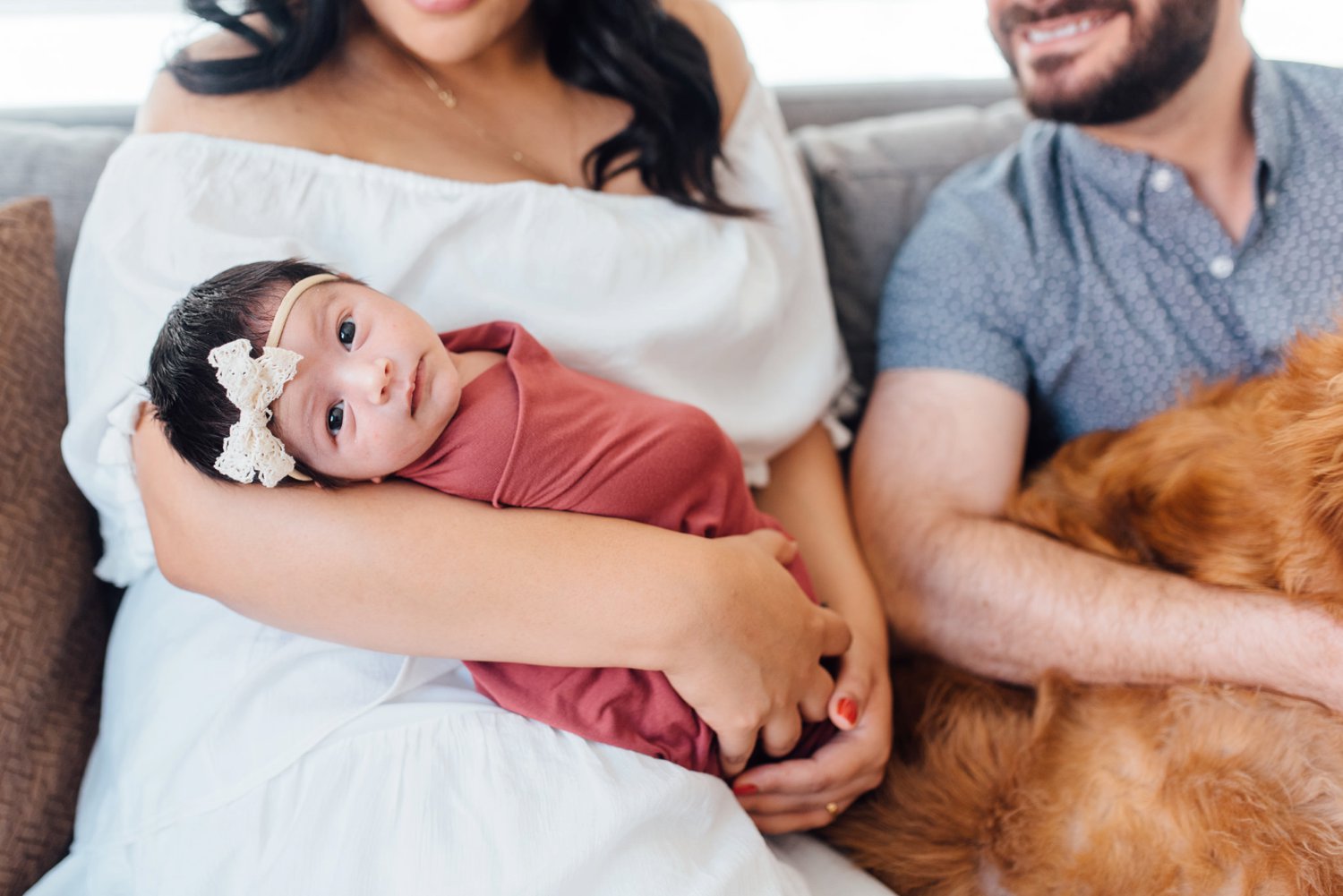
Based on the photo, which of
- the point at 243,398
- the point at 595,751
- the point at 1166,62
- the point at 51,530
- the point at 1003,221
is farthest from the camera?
the point at 1003,221

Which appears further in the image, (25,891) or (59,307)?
(59,307)

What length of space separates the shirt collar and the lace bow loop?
119 cm

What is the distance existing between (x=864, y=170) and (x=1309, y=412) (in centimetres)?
88

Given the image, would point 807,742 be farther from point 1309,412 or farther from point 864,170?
point 864,170

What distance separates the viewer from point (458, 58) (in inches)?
46.8

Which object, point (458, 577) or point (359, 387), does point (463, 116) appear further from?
point (458, 577)

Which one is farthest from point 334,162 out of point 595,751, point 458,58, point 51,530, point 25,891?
point 25,891

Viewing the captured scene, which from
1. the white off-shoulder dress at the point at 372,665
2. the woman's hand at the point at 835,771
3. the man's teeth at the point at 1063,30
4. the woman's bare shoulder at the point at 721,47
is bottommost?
the woman's hand at the point at 835,771

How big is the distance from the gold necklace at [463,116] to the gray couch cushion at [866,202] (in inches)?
22.2

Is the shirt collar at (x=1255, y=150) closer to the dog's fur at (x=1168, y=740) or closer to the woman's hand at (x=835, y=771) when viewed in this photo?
the dog's fur at (x=1168, y=740)

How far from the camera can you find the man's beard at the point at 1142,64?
139 centimetres

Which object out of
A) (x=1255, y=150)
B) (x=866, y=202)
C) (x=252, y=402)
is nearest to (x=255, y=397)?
(x=252, y=402)

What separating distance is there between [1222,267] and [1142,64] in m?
0.31

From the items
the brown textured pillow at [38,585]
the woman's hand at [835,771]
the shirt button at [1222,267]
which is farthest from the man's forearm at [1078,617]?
the brown textured pillow at [38,585]
